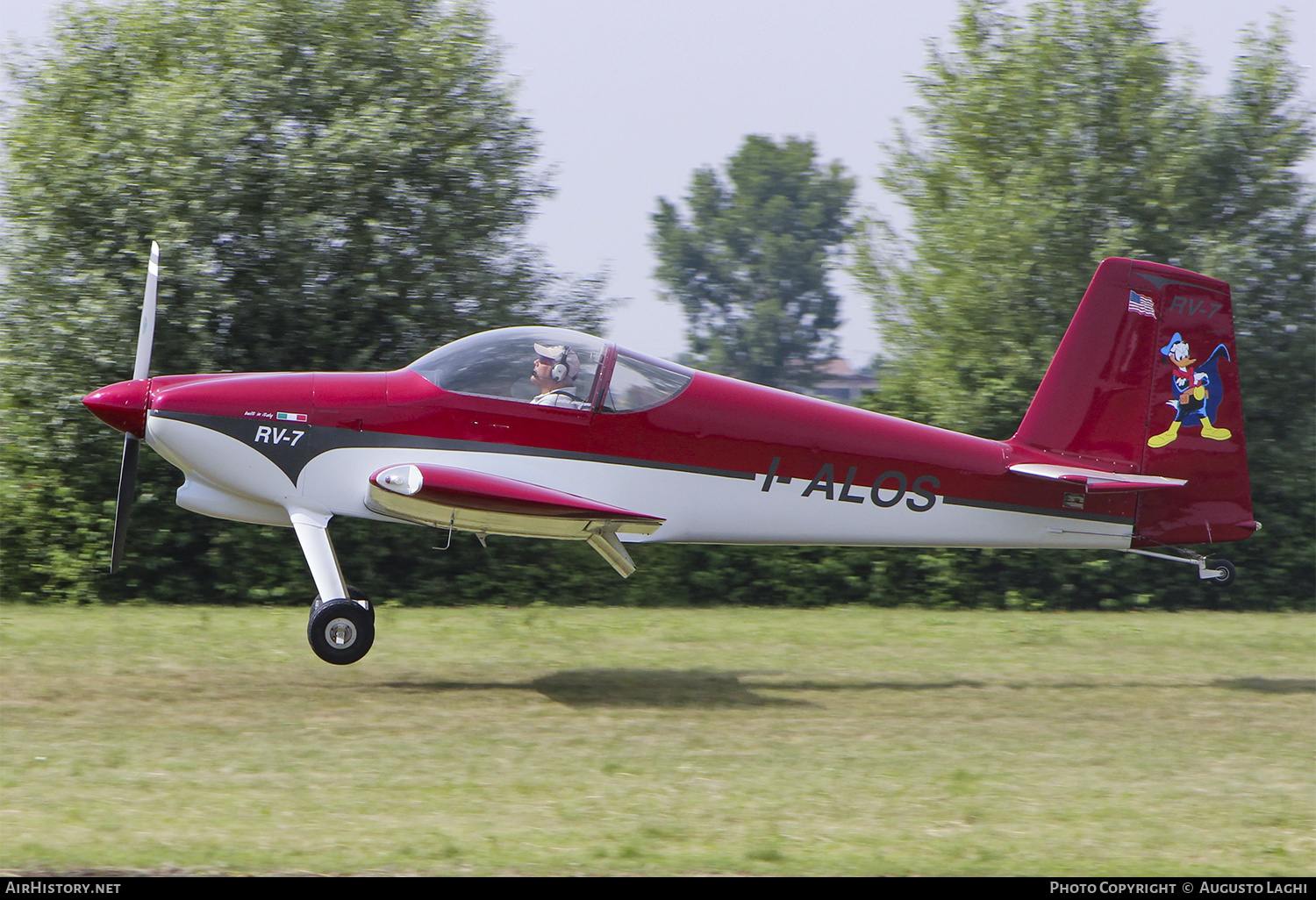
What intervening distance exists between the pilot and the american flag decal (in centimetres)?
377

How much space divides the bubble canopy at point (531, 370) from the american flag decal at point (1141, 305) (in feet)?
10.3

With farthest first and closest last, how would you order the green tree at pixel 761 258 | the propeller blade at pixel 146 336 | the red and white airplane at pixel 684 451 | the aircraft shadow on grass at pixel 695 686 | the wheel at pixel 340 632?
the green tree at pixel 761 258 → the propeller blade at pixel 146 336 → the aircraft shadow on grass at pixel 695 686 → the red and white airplane at pixel 684 451 → the wheel at pixel 340 632

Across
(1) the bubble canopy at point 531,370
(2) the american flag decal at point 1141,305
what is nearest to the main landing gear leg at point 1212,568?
(2) the american flag decal at point 1141,305

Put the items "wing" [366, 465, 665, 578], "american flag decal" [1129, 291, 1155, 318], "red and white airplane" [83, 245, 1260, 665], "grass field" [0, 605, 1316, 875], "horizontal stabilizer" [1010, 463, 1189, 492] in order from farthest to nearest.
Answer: "american flag decal" [1129, 291, 1155, 318], "horizontal stabilizer" [1010, 463, 1189, 492], "red and white airplane" [83, 245, 1260, 665], "wing" [366, 465, 665, 578], "grass field" [0, 605, 1316, 875]

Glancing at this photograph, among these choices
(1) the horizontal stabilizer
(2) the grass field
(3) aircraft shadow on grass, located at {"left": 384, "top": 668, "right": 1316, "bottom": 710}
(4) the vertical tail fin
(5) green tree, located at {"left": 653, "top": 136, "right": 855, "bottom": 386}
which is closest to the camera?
(2) the grass field

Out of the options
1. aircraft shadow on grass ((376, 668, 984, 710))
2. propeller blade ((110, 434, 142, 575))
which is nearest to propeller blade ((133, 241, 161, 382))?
propeller blade ((110, 434, 142, 575))

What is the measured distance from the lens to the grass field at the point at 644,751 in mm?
4465

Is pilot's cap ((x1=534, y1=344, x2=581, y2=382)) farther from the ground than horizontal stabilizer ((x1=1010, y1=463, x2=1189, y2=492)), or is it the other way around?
→ pilot's cap ((x1=534, y1=344, x2=581, y2=382))

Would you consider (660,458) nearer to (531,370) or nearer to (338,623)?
(531,370)

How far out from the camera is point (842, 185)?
7019 cm

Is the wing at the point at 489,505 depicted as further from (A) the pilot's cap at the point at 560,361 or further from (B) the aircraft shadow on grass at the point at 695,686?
(B) the aircraft shadow on grass at the point at 695,686

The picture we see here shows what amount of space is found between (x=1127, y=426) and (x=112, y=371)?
28.1 ft

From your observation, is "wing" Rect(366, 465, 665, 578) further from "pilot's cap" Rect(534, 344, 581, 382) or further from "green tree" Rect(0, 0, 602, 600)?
"green tree" Rect(0, 0, 602, 600)

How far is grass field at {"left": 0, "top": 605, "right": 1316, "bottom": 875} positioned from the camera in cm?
446
